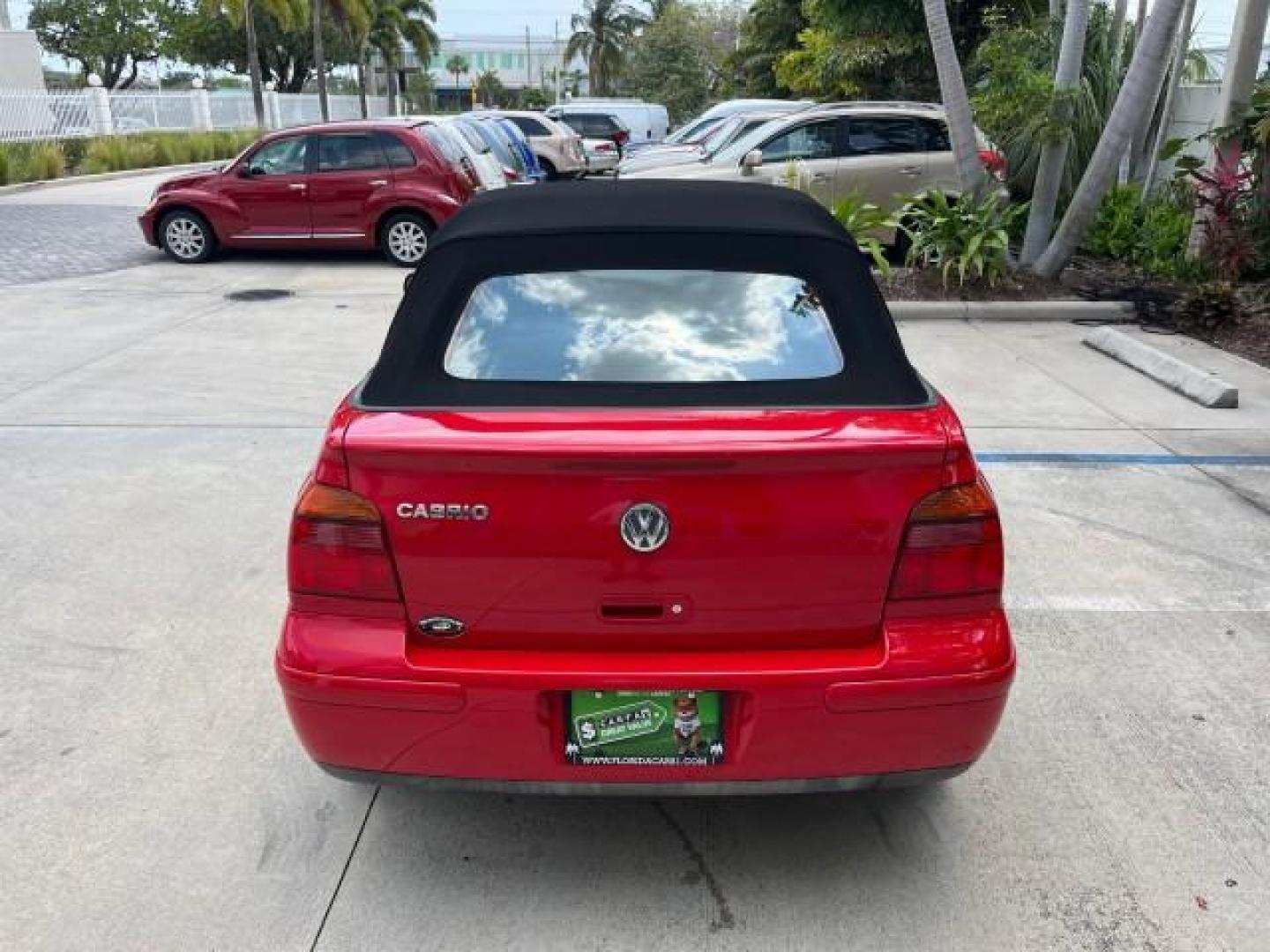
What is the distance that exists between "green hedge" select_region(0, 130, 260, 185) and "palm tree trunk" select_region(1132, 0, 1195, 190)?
2026 centimetres

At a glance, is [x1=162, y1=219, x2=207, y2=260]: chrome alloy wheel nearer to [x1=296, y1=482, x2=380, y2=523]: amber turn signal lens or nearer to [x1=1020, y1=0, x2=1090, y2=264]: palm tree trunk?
[x1=1020, y1=0, x2=1090, y2=264]: palm tree trunk

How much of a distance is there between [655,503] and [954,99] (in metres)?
9.20

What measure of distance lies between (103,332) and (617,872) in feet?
26.6

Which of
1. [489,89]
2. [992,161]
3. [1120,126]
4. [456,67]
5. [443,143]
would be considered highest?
[456,67]

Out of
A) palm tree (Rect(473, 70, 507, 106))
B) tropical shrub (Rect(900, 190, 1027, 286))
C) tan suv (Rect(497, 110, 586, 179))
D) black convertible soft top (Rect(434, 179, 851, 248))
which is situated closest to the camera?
black convertible soft top (Rect(434, 179, 851, 248))

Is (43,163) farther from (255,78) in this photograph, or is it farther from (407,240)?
(255,78)

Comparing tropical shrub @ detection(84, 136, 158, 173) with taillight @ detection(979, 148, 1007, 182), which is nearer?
taillight @ detection(979, 148, 1007, 182)

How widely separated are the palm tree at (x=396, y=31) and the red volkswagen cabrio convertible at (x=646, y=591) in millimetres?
56225

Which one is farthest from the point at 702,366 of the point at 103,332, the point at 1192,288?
the point at 1192,288

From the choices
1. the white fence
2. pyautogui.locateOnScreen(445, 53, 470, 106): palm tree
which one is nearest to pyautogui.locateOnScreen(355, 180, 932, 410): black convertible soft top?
the white fence

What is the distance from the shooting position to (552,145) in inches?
754

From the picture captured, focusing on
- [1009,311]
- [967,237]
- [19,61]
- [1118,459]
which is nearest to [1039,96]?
[967,237]

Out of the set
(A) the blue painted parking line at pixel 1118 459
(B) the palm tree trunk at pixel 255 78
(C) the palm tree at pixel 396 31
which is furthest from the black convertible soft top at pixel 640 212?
(C) the palm tree at pixel 396 31

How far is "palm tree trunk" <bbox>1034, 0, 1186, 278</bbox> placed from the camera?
898 cm
